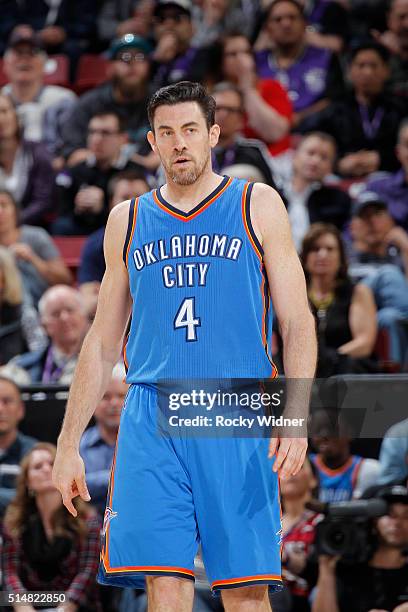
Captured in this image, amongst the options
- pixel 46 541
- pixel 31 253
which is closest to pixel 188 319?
pixel 46 541

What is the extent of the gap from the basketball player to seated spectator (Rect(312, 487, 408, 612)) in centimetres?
167

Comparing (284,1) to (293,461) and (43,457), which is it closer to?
(43,457)

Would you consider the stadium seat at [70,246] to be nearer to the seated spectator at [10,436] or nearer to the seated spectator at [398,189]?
the seated spectator at [398,189]

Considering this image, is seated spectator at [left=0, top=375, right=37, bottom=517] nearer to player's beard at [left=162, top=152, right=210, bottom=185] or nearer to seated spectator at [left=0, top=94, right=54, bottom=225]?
player's beard at [left=162, top=152, right=210, bottom=185]

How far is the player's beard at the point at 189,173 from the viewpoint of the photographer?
3.66 metres

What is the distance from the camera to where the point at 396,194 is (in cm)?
811

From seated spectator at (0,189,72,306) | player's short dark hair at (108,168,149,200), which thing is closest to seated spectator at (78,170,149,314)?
player's short dark hair at (108,168,149,200)

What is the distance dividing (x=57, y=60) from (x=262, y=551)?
8.42 m

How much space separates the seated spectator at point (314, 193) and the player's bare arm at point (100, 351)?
427 centimetres

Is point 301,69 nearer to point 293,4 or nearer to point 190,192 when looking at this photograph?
point 293,4

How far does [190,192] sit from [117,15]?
7978mm

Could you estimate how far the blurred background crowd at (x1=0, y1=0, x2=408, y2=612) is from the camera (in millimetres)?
5340

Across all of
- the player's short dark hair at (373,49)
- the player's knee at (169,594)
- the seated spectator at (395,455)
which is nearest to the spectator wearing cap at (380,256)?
the seated spectator at (395,455)

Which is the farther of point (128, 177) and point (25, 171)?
point (25, 171)
